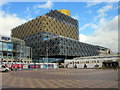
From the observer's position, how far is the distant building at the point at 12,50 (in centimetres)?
8956

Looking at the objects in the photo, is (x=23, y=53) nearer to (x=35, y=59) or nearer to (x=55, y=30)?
(x=35, y=59)

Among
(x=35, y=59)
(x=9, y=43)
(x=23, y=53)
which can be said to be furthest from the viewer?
(x=35, y=59)

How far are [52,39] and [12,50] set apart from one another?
3375cm

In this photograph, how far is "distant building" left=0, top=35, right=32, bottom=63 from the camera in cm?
8956

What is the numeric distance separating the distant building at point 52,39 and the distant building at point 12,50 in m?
14.6

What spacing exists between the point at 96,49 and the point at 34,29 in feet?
223

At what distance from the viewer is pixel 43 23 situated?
127438 mm

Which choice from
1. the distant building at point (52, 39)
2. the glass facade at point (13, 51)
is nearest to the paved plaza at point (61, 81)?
the glass facade at point (13, 51)

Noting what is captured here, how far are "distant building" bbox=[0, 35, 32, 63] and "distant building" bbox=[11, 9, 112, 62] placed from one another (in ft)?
47.9

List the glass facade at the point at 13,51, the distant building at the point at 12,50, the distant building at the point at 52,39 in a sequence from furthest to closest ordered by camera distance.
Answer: the distant building at the point at 52,39
the glass facade at the point at 13,51
the distant building at the point at 12,50

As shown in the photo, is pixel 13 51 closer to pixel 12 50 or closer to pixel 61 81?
pixel 12 50

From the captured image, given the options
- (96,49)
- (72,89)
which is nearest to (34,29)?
(96,49)

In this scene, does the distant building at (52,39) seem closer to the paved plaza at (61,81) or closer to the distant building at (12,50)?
the distant building at (12,50)

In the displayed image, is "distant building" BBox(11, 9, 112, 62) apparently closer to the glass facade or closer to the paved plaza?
the glass facade
